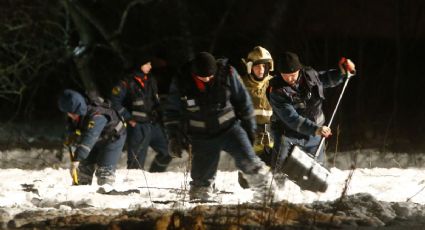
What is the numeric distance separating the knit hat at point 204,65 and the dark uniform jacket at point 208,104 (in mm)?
164

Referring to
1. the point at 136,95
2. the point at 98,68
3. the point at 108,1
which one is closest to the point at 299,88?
the point at 136,95

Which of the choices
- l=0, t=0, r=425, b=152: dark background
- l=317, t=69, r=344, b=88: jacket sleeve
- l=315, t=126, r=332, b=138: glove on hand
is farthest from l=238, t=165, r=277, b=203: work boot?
l=0, t=0, r=425, b=152: dark background

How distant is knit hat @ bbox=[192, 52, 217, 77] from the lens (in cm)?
602

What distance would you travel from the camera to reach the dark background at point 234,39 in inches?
486

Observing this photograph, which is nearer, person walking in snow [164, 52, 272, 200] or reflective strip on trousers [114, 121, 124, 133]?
person walking in snow [164, 52, 272, 200]

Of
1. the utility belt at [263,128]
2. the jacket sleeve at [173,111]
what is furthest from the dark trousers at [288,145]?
the jacket sleeve at [173,111]

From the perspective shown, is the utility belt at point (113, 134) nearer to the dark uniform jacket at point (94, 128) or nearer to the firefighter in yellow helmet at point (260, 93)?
the dark uniform jacket at point (94, 128)

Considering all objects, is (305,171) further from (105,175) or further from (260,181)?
(105,175)

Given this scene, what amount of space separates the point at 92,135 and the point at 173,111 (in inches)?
45.5

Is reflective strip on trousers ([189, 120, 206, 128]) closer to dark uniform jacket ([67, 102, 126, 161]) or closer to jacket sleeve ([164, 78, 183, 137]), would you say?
jacket sleeve ([164, 78, 183, 137])

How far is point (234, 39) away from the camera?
17203mm

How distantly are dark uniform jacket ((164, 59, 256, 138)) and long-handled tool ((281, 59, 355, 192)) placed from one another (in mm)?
497

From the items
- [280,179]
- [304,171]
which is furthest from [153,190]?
[304,171]

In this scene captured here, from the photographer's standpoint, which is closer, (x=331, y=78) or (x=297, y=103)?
(x=297, y=103)
